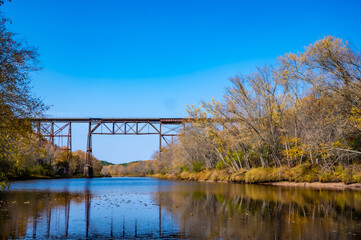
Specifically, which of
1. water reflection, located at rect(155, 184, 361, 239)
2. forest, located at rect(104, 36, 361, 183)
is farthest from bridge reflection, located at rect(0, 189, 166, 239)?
forest, located at rect(104, 36, 361, 183)

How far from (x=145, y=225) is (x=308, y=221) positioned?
506cm

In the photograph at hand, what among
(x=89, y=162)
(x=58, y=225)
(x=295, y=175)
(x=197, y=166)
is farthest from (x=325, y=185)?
(x=89, y=162)

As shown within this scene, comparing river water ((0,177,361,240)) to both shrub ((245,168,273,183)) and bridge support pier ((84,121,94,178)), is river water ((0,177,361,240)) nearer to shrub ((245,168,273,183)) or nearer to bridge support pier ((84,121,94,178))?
shrub ((245,168,273,183))

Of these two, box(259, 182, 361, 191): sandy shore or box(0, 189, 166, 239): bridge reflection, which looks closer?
box(0, 189, 166, 239): bridge reflection

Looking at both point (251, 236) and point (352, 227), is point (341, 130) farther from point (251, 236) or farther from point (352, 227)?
point (251, 236)

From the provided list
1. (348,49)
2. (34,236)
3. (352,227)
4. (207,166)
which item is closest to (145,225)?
(34,236)

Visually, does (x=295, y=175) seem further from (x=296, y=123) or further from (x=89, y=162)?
(x=89, y=162)

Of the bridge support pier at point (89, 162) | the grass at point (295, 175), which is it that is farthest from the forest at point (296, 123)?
the bridge support pier at point (89, 162)

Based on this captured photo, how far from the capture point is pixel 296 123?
31.6 m

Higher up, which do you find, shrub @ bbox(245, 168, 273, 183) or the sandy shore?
shrub @ bbox(245, 168, 273, 183)

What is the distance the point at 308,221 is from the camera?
34.5ft

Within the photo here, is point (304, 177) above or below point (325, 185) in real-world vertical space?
above

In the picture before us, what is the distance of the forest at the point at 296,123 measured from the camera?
20969mm

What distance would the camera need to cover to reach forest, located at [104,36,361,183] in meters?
21.0
